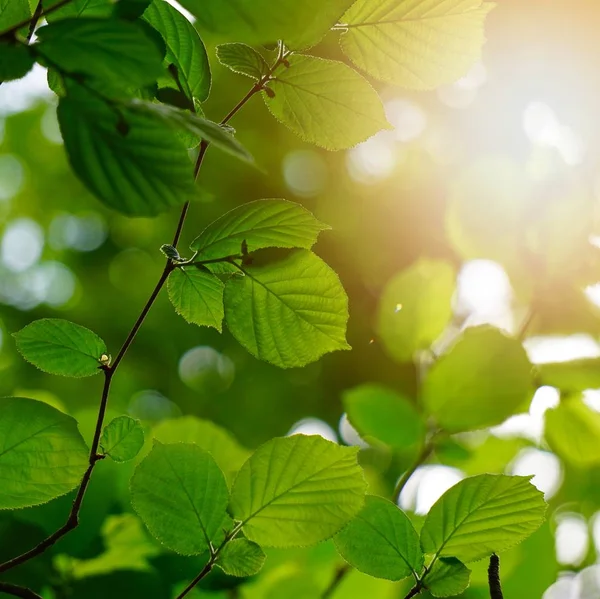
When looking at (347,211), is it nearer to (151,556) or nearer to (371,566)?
(151,556)

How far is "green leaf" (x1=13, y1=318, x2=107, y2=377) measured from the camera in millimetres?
527

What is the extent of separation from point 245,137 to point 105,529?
10.6ft

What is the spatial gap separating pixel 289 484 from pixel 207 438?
0.42 metres

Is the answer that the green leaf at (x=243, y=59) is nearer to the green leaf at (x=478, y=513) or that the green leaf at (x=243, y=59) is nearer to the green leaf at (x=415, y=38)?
the green leaf at (x=415, y=38)

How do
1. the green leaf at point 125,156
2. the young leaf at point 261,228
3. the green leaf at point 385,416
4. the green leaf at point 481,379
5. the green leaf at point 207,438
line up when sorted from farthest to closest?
the green leaf at point 207,438
the green leaf at point 385,416
the green leaf at point 481,379
the young leaf at point 261,228
the green leaf at point 125,156

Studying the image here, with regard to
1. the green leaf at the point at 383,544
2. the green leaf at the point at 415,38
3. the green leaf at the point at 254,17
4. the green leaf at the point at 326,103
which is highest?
the green leaf at the point at 415,38

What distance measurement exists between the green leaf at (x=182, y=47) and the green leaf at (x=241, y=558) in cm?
35

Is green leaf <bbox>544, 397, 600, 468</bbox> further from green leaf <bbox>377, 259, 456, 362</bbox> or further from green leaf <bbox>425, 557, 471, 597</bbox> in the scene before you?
green leaf <bbox>425, 557, 471, 597</bbox>

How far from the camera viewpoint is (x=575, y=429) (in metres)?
0.79

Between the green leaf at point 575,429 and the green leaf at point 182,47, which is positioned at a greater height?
the green leaf at point 182,47

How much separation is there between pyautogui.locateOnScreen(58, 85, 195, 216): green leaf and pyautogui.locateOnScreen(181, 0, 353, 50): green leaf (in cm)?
7

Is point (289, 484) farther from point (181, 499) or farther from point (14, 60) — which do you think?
point (14, 60)

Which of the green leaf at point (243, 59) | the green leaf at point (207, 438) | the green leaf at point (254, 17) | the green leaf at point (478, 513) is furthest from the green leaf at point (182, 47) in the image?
the green leaf at point (207, 438)

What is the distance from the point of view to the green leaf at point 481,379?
62 cm
